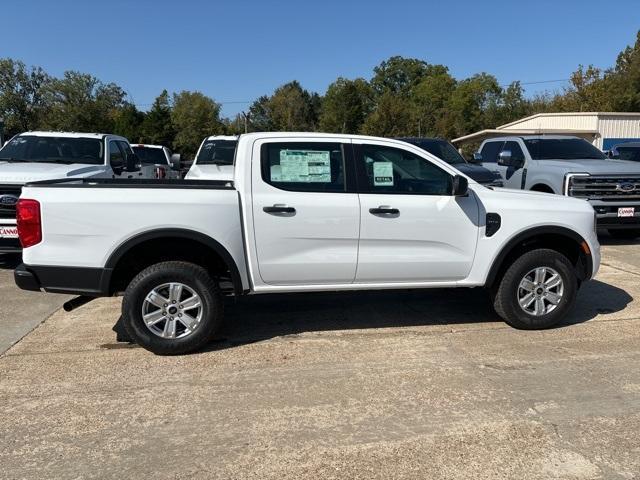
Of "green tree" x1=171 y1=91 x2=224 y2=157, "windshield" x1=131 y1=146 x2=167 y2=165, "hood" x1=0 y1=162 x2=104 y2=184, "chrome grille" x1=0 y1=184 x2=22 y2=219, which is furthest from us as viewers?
"green tree" x1=171 y1=91 x2=224 y2=157

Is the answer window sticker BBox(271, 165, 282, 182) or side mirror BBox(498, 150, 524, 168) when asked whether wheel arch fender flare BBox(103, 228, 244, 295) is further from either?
side mirror BBox(498, 150, 524, 168)

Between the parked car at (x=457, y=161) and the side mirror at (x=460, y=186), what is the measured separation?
212 inches

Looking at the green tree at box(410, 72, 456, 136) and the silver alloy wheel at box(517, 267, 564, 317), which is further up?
the green tree at box(410, 72, 456, 136)

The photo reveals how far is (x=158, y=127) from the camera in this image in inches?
2336

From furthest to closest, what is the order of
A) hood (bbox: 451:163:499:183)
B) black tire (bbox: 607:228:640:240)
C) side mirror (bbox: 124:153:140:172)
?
black tire (bbox: 607:228:640:240) < hood (bbox: 451:163:499:183) < side mirror (bbox: 124:153:140:172)

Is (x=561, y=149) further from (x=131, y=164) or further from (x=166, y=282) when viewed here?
(x=166, y=282)

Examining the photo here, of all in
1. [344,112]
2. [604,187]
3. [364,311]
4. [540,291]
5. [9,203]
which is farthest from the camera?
[344,112]

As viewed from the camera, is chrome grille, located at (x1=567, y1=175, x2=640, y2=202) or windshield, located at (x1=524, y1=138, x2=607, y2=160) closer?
chrome grille, located at (x1=567, y1=175, x2=640, y2=202)

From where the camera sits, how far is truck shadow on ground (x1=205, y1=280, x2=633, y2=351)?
5.62 m

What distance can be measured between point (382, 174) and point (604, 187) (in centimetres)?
644

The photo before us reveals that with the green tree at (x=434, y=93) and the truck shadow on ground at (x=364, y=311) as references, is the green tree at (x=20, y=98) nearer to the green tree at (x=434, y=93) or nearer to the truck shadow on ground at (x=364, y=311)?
the green tree at (x=434, y=93)

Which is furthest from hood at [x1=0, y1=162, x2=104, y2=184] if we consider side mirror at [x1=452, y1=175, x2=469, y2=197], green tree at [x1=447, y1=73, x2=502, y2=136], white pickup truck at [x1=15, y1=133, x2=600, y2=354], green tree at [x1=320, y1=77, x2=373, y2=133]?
green tree at [x1=320, y1=77, x2=373, y2=133]

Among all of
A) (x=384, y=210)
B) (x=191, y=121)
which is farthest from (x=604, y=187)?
(x=191, y=121)

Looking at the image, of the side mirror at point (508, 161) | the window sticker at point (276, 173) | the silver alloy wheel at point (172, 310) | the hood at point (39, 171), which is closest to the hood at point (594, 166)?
the side mirror at point (508, 161)
